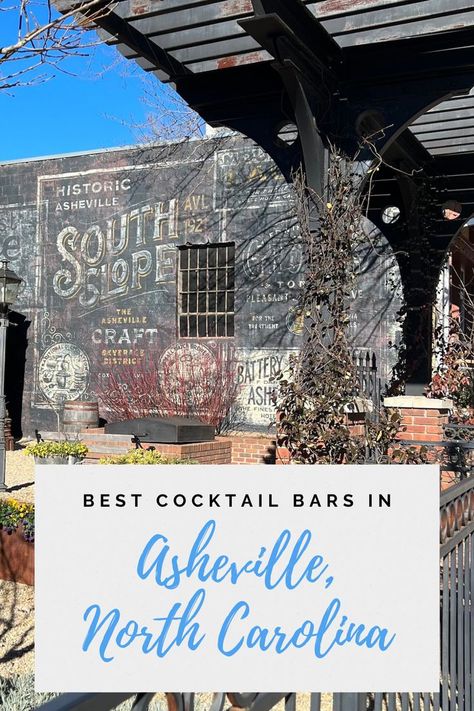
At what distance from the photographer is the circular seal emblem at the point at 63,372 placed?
15125 millimetres

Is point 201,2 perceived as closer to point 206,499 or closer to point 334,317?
point 334,317

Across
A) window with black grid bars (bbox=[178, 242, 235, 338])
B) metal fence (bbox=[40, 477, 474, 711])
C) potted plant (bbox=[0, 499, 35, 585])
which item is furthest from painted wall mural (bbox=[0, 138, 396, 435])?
metal fence (bbox=[40, 477, 474, 711])

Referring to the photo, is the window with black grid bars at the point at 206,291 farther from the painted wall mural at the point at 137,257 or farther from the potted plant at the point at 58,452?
the potted plant at the point at 58,452

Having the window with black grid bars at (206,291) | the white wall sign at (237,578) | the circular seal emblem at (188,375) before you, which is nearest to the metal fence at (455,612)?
the white wall sign at (237,578)

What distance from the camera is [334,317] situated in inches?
229

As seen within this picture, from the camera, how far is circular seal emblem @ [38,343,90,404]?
15125 millimetres

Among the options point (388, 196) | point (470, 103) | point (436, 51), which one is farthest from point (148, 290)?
point (436, 51)

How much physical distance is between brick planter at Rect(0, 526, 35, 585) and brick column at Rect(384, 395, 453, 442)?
3.58 metres

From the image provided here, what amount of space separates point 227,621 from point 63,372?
47.0 feet

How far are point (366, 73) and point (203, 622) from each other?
17.0ft

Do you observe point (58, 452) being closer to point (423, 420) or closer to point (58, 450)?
point (58, 450)

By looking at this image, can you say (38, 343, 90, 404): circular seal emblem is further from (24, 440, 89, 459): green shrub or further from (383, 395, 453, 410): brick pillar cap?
(383, 395, 453, 410): brick pillar cap

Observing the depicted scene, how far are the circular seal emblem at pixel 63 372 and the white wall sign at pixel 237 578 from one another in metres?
13.9

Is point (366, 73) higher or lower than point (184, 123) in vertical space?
lower
